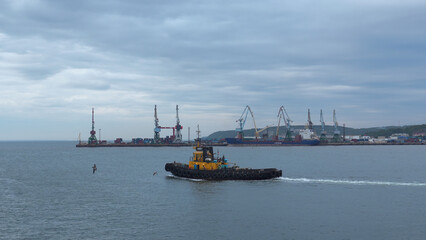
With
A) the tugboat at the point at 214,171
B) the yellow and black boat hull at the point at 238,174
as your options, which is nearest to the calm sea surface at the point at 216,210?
the yellow and black boat hull at the point at 238,174

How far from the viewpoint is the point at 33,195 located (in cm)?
5678

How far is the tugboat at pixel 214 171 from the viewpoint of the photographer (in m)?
70.6

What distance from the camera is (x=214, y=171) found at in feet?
233

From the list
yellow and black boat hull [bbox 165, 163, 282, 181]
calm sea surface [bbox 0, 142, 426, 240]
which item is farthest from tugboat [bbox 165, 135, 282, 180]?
calm sea surface [bbox 0, 142, 426, 240]

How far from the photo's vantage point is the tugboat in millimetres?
70562

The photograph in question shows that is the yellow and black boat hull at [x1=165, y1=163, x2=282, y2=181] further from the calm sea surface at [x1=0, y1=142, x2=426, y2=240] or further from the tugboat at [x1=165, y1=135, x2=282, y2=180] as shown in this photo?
the calm sea surface at [x1=0, y1=142, x2=426, y2=240]

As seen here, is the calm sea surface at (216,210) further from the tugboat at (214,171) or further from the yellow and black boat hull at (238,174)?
the tugboat at (214,171)

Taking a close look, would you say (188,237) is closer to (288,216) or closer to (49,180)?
(288,216)

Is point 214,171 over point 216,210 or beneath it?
over

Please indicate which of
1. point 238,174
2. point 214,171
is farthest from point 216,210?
point 214,171

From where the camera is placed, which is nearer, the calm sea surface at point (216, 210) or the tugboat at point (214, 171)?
the calm sea surface at point (216, 210)

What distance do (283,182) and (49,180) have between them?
4201cm

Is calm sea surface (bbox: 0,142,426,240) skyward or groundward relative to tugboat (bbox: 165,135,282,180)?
groundward

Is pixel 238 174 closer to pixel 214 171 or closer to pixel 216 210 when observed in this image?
pixel 214 171
